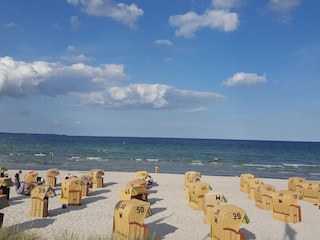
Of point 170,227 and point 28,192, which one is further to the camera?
point 28,192

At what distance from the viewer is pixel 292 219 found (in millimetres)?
12961

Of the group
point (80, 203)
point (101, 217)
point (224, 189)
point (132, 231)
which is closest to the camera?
point (132, 231)

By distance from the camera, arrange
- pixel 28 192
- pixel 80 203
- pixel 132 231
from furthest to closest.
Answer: pixel 28 192 < pixel 80 203 < pixel 132 231

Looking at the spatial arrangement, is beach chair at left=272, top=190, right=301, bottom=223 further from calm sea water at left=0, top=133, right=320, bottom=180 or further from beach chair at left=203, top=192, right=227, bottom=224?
calm sea water at left=0, top=133, right=320, bottom=180

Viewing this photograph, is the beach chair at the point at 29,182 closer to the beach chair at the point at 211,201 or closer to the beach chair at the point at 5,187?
the beach chair at the point at 5,187

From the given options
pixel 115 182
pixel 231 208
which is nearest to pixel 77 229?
pixel 231 208

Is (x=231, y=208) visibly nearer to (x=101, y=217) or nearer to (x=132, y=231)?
(x=132, y=231)

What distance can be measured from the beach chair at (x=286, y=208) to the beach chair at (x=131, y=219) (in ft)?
21.9

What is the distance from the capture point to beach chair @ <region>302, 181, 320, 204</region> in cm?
1788

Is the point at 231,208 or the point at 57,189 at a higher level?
the point at 231,208

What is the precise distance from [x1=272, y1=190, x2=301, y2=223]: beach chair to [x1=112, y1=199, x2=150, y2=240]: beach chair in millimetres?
6664

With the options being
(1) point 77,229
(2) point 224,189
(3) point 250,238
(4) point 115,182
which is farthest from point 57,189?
(3) point 250,238

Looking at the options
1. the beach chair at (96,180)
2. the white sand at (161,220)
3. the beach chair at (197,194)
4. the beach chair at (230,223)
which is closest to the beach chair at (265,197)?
the white sand at (161,220)

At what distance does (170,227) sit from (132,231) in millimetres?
2803
